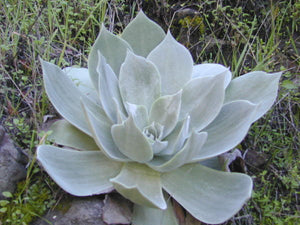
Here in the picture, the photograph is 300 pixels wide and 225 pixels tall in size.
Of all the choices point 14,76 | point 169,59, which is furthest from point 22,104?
point 169,59

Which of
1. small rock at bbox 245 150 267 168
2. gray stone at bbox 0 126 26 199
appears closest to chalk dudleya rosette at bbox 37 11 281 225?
gray stone at bbox 0 126 26 199

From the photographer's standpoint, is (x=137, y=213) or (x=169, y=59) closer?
(x=137, y=213)

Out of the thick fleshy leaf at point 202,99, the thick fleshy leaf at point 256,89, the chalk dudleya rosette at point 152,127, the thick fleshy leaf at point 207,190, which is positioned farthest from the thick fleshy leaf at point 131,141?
the thick fleshy leaf at point 256,89

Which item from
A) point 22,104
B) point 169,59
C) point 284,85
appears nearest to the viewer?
point 169,59

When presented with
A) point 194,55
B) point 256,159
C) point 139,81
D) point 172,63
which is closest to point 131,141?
point 139,81

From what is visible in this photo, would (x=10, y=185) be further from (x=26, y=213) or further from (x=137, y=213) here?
(x=137, y=213)

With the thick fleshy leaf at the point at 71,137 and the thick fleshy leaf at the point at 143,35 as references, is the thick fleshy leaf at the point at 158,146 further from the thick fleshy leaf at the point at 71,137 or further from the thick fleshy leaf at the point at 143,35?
the thick fleshy leaf at the point at 143,35
